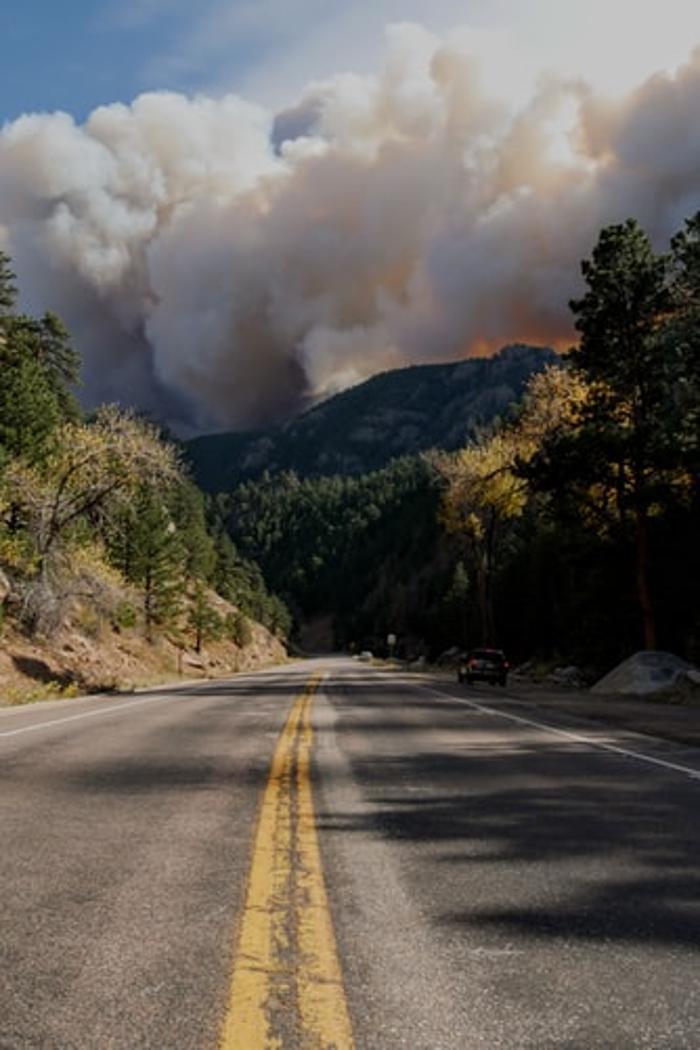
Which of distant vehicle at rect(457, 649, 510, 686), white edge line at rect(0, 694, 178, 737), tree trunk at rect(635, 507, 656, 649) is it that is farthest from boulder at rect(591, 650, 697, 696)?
white edge line at rect(0, 694, 178, 737)

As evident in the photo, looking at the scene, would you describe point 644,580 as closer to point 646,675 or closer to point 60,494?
point 646,675

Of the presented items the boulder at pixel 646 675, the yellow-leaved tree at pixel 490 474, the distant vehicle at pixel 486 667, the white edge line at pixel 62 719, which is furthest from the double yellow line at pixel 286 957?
the yellow-leaved tree at pixel 490 474

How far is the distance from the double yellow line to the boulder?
21.6 metres

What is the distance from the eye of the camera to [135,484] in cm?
3462

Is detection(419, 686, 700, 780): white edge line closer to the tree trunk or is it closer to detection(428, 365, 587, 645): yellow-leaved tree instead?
the tree trunk

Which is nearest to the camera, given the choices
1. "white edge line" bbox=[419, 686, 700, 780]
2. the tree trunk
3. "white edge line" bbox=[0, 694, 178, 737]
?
"white edge line" bbox=[419, 686, 700, 780]

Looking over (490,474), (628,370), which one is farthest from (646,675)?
(490,474)

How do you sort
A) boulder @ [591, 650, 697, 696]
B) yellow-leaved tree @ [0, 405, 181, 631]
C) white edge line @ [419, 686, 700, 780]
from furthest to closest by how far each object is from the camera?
yellow-leaved tree @ [0, 405, 181, 631], boulder @ [591, 650, 697, 696], white edge line @ [419, 686, 700, 780]

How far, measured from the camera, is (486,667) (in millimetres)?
38844

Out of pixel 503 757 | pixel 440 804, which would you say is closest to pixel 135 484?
pixel 503 757

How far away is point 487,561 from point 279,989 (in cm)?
4957

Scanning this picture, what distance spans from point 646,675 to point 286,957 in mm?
24953

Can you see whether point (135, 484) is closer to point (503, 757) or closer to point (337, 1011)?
point (503, 757)

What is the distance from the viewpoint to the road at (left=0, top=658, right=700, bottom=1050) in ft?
10.5
